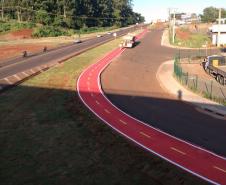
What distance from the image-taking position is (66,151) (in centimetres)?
2289

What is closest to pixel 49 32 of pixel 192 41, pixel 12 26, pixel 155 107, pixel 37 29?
pixel 37 29

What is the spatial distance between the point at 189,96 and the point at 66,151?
17.5 meters

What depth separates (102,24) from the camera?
189 m

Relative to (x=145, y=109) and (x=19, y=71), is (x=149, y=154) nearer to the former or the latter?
(x=145, y=109)

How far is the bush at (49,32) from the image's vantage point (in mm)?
126331

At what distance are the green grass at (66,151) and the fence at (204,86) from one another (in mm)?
13035

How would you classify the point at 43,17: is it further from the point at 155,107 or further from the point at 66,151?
the point at 66,151

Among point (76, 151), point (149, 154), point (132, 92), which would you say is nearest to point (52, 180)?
point (76, 151)

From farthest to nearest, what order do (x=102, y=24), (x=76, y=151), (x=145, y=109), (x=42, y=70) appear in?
1. (x=102, y=24)
2. (x=42, y=70)
3. (x=145, y=109)
4. (x=76, y=151)

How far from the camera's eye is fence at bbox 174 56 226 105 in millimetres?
35906

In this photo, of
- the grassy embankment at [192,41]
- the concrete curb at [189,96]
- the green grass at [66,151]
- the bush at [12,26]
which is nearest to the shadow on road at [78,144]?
the green grass at [66,151]

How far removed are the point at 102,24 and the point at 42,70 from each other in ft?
457

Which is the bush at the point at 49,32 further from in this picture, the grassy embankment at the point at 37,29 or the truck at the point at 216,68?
the truck at the point at 216,68

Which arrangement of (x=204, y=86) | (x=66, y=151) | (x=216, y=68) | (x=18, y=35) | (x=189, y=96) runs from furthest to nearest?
(x=18, y=35) → (x=216, y=68) → (x=204, y=86) → (x=189, y=96) → (x=66, y=151)
